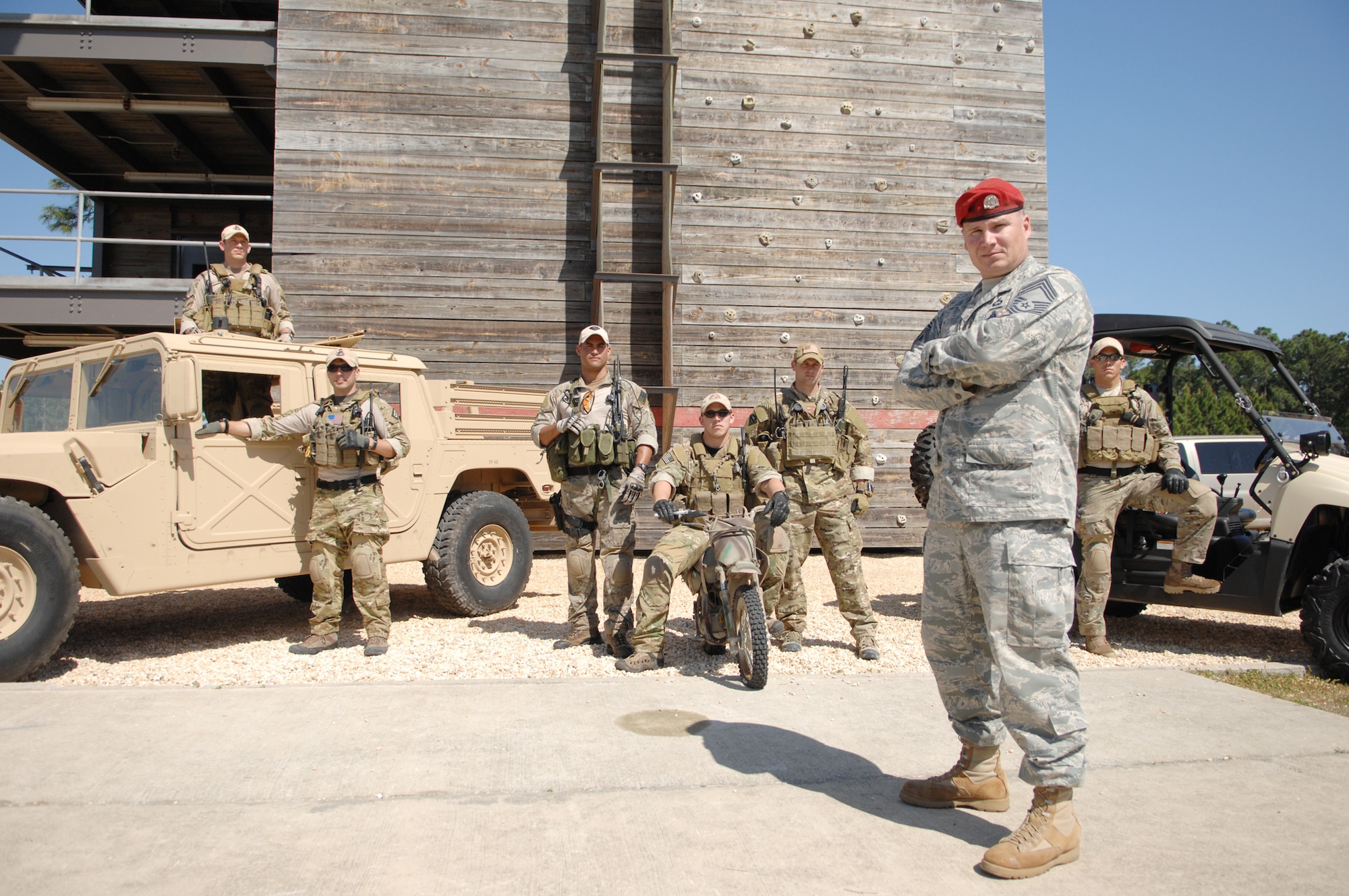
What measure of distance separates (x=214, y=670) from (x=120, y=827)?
2374 millimetres

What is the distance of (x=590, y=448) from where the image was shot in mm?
5371

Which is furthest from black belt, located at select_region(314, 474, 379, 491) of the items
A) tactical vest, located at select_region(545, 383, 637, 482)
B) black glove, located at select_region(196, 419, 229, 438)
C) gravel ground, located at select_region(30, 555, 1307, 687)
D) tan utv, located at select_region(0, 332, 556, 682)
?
tactical vest, located at select_region(545, 383, 637, 482)

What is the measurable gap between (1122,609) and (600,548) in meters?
4.47

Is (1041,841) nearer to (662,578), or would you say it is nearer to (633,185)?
(662,578)

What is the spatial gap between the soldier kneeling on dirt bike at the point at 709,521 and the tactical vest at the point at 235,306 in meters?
3.35

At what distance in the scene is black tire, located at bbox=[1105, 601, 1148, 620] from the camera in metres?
7.13

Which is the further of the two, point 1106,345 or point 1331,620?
point 1106,345

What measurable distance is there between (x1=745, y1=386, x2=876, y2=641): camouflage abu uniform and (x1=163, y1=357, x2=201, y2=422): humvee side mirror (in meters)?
3.37

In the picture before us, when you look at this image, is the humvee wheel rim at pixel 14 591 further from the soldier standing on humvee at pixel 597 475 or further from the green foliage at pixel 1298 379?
the green foliage at pixel 1298 379

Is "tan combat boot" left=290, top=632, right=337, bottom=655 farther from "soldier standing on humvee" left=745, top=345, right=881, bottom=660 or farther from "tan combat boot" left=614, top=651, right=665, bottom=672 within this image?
"soldier standing on humvee" left=745, top=345, right=881, bottom=660

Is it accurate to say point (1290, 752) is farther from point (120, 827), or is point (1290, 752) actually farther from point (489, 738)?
point (120, 827)

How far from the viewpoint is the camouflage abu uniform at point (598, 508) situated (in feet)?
17.8

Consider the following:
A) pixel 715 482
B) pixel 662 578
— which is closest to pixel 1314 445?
pixel 715 482

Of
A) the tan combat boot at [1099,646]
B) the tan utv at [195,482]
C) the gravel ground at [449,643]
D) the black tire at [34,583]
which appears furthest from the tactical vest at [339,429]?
the tan combat boot at [1099,646]
